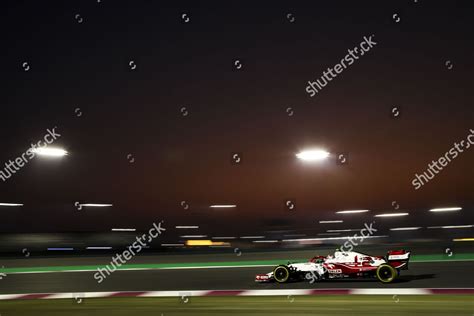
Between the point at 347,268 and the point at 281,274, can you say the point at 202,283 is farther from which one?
the point at 347,268

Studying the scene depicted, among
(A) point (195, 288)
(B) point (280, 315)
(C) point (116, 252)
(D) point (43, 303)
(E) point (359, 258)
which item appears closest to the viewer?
(B) point (280, 315)

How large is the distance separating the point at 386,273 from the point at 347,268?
0.93 m

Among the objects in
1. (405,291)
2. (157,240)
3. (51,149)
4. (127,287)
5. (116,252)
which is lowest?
(405,291)

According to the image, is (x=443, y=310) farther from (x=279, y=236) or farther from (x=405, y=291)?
(x=279, y=236)

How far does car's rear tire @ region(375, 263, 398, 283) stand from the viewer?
11867 millimetres

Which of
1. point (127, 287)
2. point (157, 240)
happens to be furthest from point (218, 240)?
point (127, 287)

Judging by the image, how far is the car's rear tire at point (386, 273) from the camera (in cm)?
1187

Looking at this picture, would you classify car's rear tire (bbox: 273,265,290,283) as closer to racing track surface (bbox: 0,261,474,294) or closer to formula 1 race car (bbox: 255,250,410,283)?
formula 1 race car (bbox: 255,250,410,283)

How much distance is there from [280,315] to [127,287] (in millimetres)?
7110

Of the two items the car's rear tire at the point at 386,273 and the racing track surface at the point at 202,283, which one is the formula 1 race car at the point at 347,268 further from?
the racing track surface at the point at 202,283

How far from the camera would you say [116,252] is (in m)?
36.7

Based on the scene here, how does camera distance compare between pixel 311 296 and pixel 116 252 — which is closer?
pixel 311 296

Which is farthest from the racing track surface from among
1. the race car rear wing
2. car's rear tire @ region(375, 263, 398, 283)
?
the race car rear wing

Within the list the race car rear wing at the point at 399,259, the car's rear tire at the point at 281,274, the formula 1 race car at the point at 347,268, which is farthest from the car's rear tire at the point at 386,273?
the car's rear tire at the point at 281,274
